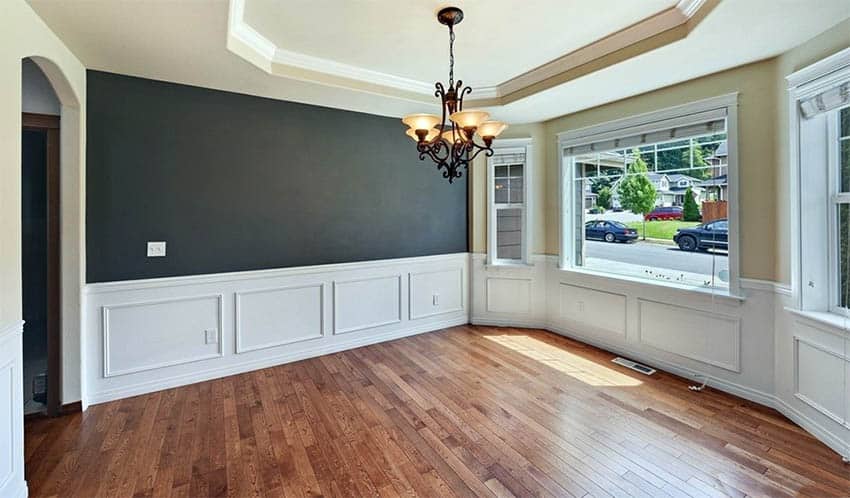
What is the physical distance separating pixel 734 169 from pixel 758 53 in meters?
0.83

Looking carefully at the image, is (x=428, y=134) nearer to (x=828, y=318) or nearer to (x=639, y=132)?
(x=639, y=132)

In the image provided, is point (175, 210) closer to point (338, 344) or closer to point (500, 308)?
point (338, 344)

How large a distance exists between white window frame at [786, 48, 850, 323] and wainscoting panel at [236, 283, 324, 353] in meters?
3.94

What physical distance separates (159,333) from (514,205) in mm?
3986

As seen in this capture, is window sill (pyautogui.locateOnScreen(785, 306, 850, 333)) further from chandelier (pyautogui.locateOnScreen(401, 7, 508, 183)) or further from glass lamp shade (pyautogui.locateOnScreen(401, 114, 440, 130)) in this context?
glass lamp shade (pyautogui.locateOnScreen(401, 114, 440, 130))

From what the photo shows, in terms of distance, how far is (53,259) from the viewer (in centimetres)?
279

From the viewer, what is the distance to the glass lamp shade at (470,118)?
2354 mm

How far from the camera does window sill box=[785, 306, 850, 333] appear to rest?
7.61ft

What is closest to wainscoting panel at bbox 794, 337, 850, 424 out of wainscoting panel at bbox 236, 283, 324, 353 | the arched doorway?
wainscoting panel at bbox 236, 283, 324, 353

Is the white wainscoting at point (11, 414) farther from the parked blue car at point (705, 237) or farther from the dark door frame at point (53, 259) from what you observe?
the parked blue car at point (705, 237)

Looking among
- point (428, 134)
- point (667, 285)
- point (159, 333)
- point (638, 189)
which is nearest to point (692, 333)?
point (667, 285)

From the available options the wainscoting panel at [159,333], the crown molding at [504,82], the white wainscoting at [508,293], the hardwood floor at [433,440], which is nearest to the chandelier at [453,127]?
the crown molding at [504,82]

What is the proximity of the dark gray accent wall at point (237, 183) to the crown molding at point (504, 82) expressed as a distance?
58 centimetres

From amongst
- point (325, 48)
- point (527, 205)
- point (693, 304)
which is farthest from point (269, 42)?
point (693, 304)
